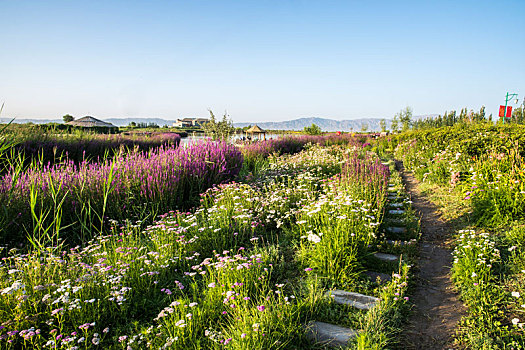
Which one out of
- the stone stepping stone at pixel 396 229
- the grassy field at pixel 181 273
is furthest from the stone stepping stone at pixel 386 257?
the stone stepping stone at pixel 396 229

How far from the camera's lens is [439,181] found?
7926 millimetres

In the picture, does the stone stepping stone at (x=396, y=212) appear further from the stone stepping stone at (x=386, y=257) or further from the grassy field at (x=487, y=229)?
the stone stepping stone at (x=386, y=257)

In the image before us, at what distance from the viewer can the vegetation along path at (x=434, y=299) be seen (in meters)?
2.85

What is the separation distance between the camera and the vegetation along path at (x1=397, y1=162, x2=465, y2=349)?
285 centimetres

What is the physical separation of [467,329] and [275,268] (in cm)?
204

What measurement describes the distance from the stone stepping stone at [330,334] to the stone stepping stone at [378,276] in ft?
3.45

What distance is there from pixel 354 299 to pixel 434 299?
43.1 inches

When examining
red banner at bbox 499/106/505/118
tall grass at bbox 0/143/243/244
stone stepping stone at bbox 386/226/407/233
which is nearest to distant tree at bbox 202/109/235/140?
tall grass at bbox 0/143/243/244

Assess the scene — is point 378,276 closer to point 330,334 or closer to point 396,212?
point 330,334

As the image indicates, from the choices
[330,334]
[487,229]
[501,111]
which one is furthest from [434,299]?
[501,111]

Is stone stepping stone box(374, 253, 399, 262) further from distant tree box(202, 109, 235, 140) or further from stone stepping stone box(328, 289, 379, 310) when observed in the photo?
distant tree box(202, 109, 235, 140)

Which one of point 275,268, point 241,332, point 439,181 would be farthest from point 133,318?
point 439,181

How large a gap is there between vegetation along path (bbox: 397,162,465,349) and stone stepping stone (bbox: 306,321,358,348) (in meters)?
0.60

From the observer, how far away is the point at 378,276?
12.0ft
